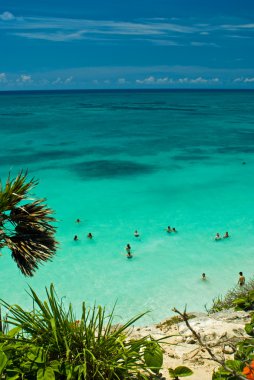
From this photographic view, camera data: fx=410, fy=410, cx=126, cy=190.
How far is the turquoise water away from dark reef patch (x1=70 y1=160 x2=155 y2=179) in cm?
9

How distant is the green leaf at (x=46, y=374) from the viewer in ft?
15.5

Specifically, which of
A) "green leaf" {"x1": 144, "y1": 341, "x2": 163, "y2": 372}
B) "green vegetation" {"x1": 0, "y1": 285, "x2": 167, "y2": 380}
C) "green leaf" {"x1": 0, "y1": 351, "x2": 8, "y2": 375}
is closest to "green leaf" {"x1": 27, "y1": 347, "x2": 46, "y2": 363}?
"green vegetation" {"x1": 0, "y1": 285, "x2": 167, "y2": 380}

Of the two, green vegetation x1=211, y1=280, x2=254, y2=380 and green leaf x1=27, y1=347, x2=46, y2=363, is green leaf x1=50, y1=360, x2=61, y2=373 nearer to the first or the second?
green leaf x1=27, y1=347, x2=46, y2=363

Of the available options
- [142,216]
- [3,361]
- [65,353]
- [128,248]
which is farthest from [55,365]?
[142,216]

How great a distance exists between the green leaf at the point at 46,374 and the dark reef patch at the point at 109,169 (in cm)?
3009

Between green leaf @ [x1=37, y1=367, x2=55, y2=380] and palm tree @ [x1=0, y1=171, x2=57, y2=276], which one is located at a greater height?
palm tree @ [x1=0, y1=171, x2=57, y2=276]

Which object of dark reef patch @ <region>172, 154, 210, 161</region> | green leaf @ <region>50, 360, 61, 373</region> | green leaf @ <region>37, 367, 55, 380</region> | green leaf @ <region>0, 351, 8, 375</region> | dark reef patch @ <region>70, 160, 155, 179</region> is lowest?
green leaf @ <region>37, 367, 55, 380</region>

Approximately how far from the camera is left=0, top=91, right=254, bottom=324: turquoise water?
17.1 meters

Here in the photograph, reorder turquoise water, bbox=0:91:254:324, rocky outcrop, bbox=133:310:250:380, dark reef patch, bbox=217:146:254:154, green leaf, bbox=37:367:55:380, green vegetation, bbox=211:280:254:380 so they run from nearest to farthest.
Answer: green vegetation, bbox=211:280:254:380 → green leaf, bbox=37:367:55:380 → rocky outcrop, bbox=133:310:250:380 → turquoise water, bbox=0:91:254:324 → dark reef patch, bbox=217:146:254:154

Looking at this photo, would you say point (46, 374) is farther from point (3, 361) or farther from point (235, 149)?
point (235, 149)

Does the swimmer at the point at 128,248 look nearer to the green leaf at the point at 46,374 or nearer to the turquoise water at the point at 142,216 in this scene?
the turquoise water at the point at 142,216

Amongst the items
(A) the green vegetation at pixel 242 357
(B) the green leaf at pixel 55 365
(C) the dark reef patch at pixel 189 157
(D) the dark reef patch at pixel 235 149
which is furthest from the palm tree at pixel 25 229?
(D) the dark reef patch at pixel 235 149

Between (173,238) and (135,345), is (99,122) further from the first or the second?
(135,345)

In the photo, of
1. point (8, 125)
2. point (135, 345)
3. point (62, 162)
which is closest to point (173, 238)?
point (135, 345)
